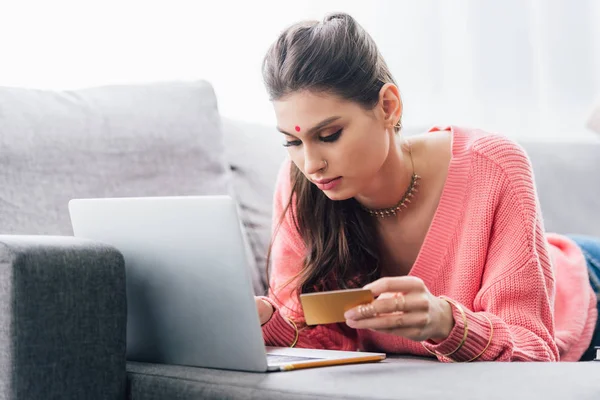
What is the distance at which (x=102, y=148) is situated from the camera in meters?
1.67

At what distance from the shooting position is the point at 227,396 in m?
1.04

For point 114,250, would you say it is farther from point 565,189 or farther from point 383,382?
point 565,189

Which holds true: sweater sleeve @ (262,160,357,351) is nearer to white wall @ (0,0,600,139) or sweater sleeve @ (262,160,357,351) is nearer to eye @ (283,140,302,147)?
eye @ (283,140,302,147)

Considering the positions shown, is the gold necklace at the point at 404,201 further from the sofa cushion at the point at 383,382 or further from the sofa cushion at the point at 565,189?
the sofa cushion at the point at 565,189

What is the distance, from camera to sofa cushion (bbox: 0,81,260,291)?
1550 mm

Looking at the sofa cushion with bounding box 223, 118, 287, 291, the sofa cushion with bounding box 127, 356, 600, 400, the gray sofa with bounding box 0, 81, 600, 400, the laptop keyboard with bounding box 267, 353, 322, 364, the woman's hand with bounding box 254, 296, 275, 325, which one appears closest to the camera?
the sofa cushion with bounding box 127, 356, 600, 400

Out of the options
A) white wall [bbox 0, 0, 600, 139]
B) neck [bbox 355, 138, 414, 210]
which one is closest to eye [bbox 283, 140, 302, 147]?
neck [bbox 355, 138, 414, 210]

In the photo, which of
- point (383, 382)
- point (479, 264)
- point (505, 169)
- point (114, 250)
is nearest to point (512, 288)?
point (479, 264)

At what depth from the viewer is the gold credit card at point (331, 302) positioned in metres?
1.05

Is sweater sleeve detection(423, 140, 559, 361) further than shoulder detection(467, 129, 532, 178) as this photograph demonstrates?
No

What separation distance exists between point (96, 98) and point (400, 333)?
914 millimetres

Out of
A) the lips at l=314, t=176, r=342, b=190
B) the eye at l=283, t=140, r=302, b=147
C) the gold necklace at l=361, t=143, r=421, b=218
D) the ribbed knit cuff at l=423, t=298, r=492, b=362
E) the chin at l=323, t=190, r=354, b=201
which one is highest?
the eye at l=283, t=140, r=302, b=147

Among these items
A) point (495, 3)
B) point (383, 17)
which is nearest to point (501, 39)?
point (495, 3)

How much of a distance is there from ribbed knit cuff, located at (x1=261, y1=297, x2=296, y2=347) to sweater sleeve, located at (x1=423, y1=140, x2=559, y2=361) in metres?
0.27
